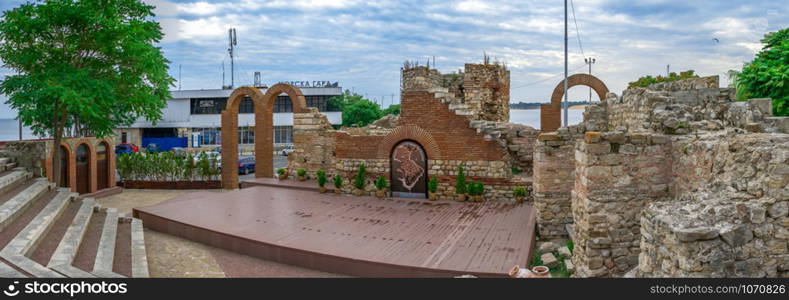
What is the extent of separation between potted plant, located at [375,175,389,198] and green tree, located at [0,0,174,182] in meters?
7.65

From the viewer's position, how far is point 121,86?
14.2m

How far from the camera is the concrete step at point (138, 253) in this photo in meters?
7.30

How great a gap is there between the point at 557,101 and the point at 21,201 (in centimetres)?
1594

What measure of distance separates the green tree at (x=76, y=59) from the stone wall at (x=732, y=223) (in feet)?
43.5

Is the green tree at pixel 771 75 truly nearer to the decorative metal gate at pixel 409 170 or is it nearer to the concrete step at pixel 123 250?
the decorative metal gate at pixel 409 170

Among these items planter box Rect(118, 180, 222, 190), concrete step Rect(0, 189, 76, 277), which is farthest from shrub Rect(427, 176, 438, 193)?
planter box Rect(118, 180, 222, 190)

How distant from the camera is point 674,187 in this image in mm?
5734

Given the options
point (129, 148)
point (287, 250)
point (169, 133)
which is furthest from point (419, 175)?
point (169, 133)

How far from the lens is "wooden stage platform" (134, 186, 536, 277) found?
23.5ft

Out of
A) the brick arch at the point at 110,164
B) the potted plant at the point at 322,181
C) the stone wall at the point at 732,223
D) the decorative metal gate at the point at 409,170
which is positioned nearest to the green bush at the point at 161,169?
the brick arch at the point at 110,164

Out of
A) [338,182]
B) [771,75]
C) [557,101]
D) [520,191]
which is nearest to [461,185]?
[520,191]

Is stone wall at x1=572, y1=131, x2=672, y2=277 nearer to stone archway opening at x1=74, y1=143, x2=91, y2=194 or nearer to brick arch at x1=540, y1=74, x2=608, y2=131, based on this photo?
brick arch at x1=540, y1=74, x2=608, y2=131

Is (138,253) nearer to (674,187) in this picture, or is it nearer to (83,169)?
(674,187)

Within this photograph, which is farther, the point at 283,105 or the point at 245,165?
the point at 283,105
